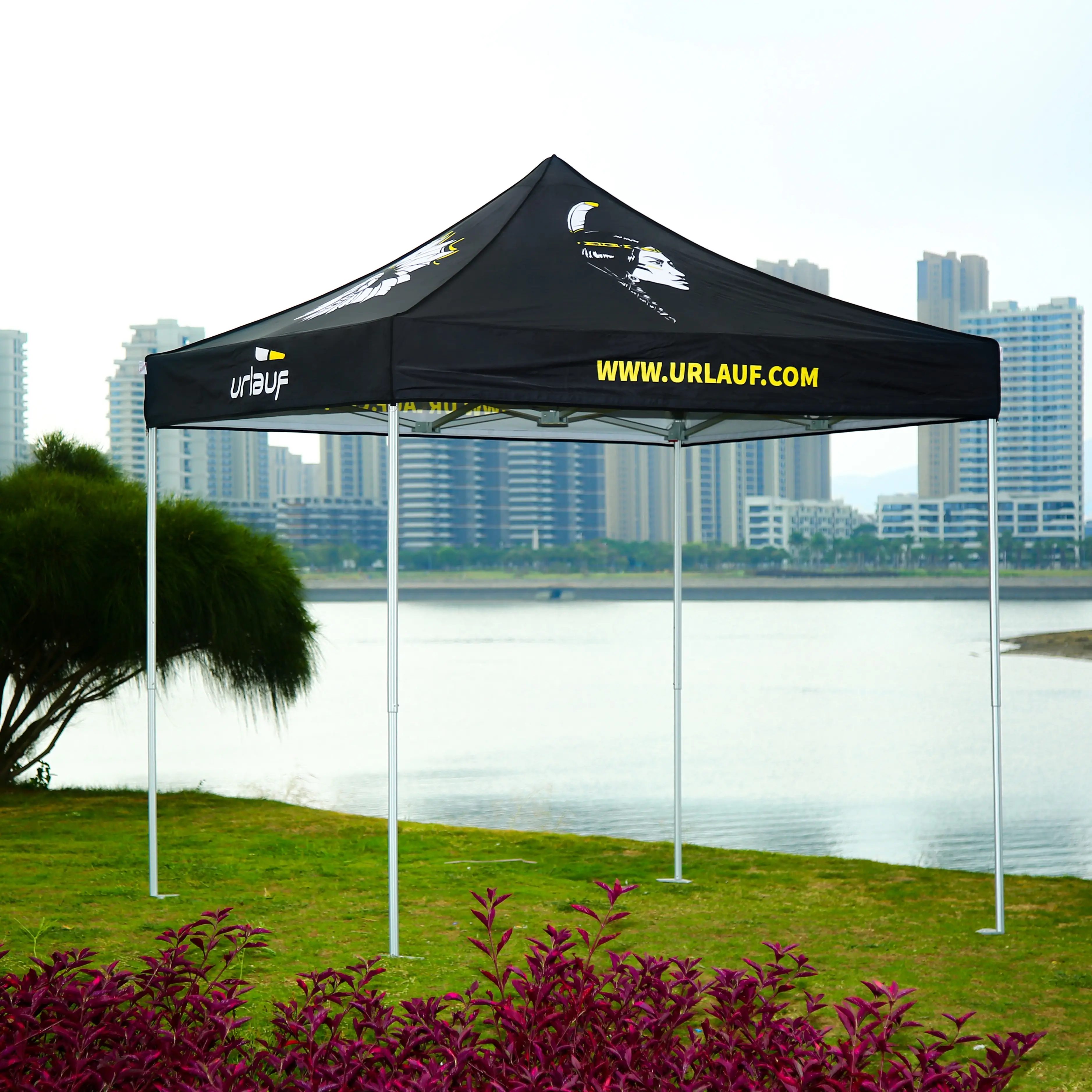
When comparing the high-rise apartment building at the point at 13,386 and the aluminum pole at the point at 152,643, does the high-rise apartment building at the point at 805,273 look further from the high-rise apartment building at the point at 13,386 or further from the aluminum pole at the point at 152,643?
the aluminum pole at the point at 152,643

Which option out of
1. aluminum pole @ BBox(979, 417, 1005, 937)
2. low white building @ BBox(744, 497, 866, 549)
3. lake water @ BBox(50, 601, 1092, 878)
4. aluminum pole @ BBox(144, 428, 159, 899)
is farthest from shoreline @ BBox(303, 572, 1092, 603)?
aluminum pole @ BBox(979, 417, 1005, 937)

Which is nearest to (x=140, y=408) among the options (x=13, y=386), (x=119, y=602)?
(x=13, y=386)

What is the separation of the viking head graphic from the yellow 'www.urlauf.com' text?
306mm

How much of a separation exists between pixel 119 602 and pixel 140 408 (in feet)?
255

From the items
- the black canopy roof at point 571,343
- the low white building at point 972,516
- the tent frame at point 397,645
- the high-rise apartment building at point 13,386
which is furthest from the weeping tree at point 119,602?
the low white building at point 972,516

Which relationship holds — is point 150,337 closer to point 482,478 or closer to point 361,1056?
point 482,478

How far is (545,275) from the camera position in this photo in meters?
4.28

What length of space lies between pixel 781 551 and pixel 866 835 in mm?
89796

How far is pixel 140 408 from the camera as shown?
80938 millimetres

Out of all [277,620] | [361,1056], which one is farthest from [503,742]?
[361,1056]

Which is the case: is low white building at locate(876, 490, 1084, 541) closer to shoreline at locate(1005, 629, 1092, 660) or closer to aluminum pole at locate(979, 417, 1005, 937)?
shoreline at locate(1005, 629, 1092, 660)

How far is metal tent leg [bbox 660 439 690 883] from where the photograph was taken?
5441 millimetres

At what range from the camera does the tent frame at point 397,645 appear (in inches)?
152

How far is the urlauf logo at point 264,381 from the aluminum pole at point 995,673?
239cm
